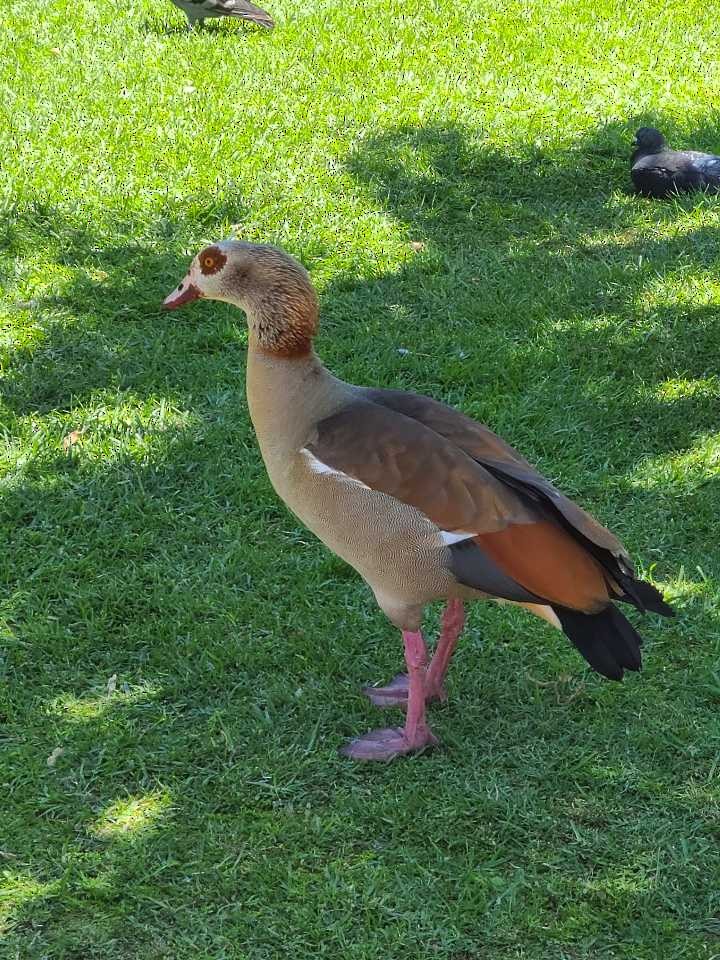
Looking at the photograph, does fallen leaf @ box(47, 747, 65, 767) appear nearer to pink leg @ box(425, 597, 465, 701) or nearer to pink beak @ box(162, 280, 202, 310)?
pink leg @ box(425, 597, 465, 701)

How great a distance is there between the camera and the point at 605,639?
3.46 meters

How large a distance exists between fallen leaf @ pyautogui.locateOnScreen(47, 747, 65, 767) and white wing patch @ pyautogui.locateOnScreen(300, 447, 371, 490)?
45.8 inches

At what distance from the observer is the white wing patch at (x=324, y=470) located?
3.66 metres

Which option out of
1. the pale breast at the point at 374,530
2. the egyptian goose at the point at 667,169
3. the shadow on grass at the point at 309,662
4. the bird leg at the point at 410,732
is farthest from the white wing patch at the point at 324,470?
the egyptian goose at the point at 667,169

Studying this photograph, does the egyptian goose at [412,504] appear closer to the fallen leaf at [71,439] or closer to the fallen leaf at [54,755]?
the fallen leaf at [54,755]

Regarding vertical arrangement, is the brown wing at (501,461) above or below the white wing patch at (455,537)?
above

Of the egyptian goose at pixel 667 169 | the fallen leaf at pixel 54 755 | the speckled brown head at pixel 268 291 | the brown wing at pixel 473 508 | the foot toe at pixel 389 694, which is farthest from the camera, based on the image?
the egyptian goose at pixel 667 169

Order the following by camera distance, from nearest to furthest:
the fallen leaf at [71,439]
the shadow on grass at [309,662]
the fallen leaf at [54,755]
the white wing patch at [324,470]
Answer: the shadow on grass at [309,662]
the white wing patch at [324,470]
the fallen leaf at [54,755]
the fallen leaf at [71,439]

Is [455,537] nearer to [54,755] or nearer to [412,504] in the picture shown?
[412,504]

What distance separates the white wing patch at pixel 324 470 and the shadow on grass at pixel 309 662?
0.79 m

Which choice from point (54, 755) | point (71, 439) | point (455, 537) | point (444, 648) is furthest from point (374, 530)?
point (71, 439)

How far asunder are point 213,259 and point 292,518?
1299 mm

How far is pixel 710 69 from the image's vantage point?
8.91 metres

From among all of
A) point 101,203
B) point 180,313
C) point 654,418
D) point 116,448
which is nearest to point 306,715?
point 116,448
